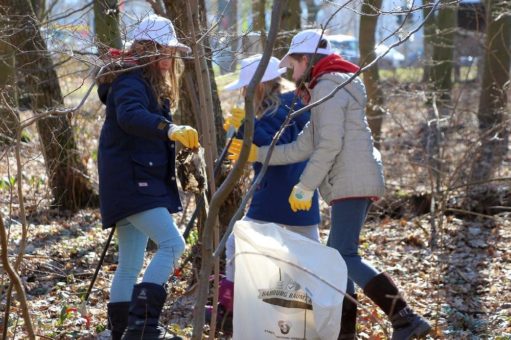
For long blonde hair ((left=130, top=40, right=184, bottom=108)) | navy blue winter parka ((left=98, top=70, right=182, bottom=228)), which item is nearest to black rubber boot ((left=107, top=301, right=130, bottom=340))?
navy blue winter parka ((left=98, top=70, right=182, bottom=228))

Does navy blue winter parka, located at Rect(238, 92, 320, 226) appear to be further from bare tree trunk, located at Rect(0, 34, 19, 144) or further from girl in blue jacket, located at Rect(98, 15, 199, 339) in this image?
bare tree trunk, located at Rect(0, 34, 19, 144)

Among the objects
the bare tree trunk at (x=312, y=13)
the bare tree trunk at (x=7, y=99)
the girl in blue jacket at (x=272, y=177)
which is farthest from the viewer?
the bare tree trunk at (x=312, y=13)

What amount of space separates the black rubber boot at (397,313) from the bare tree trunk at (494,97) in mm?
3300

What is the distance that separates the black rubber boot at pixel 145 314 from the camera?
3834mm

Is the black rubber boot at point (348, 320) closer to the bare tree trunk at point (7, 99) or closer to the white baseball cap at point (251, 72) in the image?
the white baseball cap at point (251, 72)

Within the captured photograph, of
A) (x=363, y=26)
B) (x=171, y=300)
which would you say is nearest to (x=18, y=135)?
(x=171, y=300)

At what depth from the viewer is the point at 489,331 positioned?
15.2ft

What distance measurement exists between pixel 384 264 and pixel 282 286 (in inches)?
108

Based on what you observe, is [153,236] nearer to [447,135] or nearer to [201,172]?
[201,172]

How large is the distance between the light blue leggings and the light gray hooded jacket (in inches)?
29.8

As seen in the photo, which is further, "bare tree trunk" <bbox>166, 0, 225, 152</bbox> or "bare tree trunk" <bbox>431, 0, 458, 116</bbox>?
"bare tree trunk" <bbox>431, 0, 458, 116</bbox>

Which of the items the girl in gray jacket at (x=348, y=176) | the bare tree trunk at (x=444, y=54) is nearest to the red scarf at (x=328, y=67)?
the girl in gray jacket at (x=348, y=176)

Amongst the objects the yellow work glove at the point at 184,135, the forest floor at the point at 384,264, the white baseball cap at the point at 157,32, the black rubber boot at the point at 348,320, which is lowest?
the forest floor at the point at 384,264

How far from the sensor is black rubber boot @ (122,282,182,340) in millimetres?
3834
